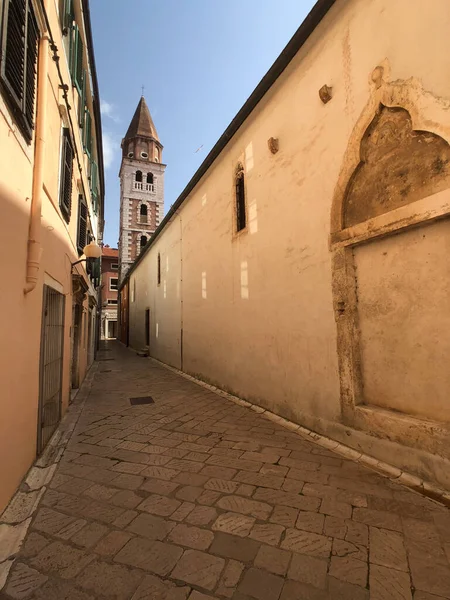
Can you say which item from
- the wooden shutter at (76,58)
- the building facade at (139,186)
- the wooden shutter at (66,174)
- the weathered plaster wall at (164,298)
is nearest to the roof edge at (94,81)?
the wooden shutter at (76,58)

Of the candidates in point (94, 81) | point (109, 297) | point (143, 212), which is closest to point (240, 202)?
point (94, 81)

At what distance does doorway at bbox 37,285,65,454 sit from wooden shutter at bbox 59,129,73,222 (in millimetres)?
1573

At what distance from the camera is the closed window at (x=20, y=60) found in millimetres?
2461

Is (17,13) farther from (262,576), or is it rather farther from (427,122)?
(262,576)

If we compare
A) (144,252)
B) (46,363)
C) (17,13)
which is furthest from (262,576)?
(144,252)

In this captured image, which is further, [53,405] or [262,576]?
[53,405]

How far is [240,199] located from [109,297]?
3051cm

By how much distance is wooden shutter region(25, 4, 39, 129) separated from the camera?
3006 mm

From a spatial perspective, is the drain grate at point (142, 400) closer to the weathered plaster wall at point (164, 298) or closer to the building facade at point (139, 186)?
the weathered plaster wall at point (164, 298)

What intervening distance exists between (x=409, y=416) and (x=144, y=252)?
16.4m

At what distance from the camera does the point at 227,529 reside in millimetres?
2312

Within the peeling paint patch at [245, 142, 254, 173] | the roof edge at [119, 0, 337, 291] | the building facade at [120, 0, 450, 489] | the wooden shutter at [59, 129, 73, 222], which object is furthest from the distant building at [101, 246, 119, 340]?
the building facade at [120, 0, 450, 489]

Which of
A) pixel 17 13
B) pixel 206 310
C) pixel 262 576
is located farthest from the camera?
pixel 206 310

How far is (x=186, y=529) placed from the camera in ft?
7.61
